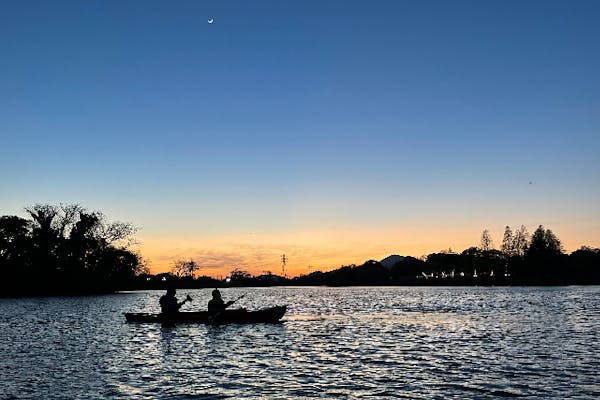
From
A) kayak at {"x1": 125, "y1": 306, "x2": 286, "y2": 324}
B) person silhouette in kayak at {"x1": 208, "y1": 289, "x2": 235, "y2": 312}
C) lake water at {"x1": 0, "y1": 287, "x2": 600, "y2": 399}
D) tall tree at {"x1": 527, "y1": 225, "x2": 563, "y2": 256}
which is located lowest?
lake water at {"x1": 0, "y1": 287, "x2": 600, "y2": 399}

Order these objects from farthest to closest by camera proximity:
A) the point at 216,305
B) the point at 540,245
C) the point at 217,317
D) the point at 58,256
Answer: the point at 540,245 < the point at 58,256 < the point at 216,305 < the point at 217,317

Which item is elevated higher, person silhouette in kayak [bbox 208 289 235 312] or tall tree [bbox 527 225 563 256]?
tall tree [bbox 527 225 563 256]

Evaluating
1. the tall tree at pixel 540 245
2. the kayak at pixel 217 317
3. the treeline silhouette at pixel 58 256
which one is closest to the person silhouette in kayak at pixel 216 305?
the kayak at pixel 217 317

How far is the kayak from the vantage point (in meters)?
44.5

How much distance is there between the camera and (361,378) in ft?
70.8

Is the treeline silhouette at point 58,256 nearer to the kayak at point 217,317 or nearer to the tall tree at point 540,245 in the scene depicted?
the kayak at point 217,317

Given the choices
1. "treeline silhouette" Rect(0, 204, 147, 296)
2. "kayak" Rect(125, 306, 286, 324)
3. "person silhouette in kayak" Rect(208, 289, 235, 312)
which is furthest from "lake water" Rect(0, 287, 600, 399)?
"treeline silhouette" Rect(0, 204, 147, 296)

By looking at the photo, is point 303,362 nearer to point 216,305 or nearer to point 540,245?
point 216,305

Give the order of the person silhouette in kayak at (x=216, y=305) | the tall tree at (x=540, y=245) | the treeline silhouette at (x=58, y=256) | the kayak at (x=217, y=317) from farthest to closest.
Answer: the tall tree at (x=540, y=245)
the treeline silhouette at (x=58, y=256)
the person silhouette in kayak at (x=216, y=305)
the kayak at (x=217, y=317)

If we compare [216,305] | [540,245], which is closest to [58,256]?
[216,305]

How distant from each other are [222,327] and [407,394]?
2798cm

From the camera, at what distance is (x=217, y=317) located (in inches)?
1753

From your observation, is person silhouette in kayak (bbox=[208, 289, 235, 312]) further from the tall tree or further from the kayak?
the tall tree

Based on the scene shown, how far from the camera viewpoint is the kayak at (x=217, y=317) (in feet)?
146
